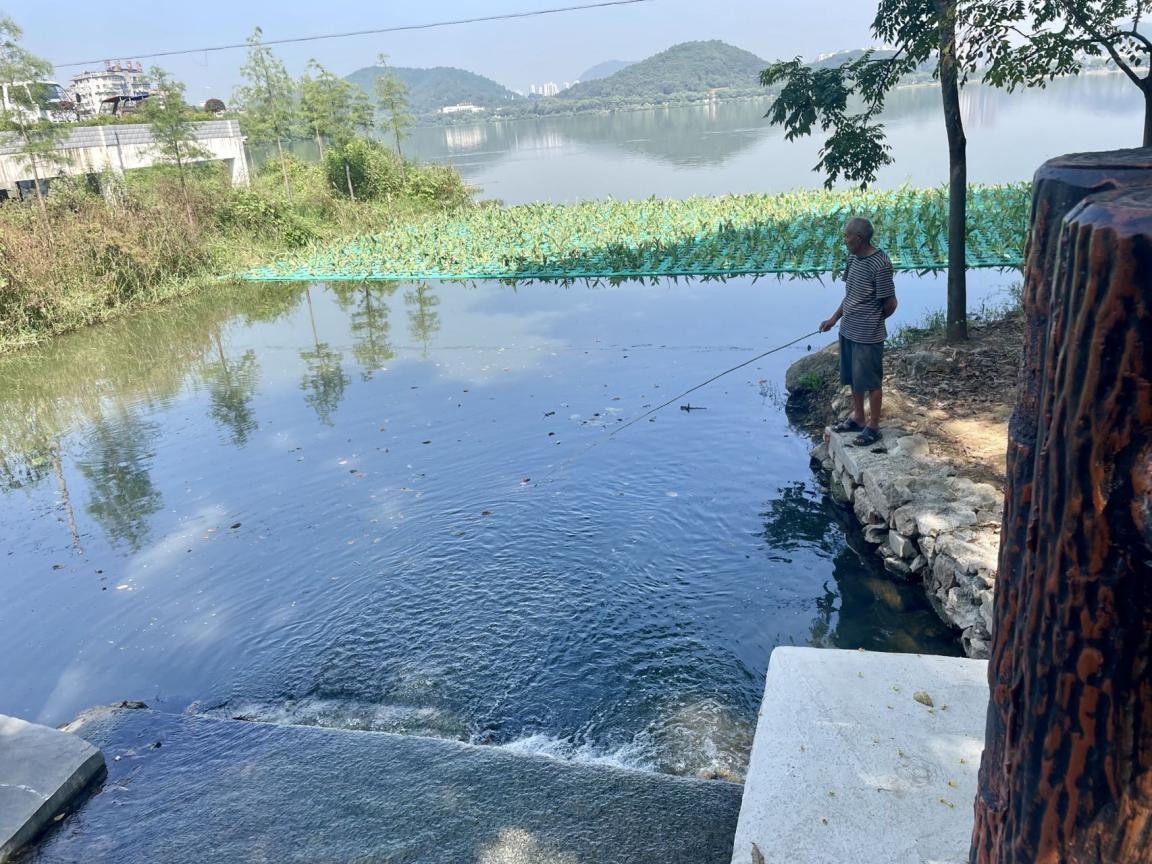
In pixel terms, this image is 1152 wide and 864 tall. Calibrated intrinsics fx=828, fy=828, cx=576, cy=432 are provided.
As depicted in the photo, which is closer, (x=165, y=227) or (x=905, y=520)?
(x=905, y=520)

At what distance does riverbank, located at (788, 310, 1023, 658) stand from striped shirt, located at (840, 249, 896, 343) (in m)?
0.87

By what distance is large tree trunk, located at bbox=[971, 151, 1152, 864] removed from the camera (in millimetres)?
727

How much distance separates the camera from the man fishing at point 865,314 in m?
5.67

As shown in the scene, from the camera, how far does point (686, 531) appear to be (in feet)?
19.4

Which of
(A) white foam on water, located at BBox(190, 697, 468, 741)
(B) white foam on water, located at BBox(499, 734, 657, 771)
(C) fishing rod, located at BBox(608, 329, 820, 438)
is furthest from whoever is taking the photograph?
(C) fishing rod, located at BBox(608, 329, 820, 438)

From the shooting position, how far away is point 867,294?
573cm

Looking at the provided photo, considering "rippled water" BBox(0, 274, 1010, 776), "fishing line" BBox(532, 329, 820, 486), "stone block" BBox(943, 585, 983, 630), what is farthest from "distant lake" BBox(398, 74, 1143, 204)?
"stone block" BBox(943, 585, 983, 630)

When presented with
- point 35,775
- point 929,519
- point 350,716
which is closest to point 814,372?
point 929,519

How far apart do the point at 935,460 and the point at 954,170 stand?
3343mm

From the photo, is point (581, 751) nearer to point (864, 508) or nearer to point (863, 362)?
point (864, 508)

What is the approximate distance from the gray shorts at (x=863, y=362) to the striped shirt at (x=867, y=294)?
2.3 inches

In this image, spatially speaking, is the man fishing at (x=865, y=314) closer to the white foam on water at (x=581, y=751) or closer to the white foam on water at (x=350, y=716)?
the white foam on water at (x=581, y=751)

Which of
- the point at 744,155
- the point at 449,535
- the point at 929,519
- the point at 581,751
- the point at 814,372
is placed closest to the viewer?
the point at 581,751

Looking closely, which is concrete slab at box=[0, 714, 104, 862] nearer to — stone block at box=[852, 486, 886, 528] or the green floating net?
stone block at box=[852, 486, 886, 528]
